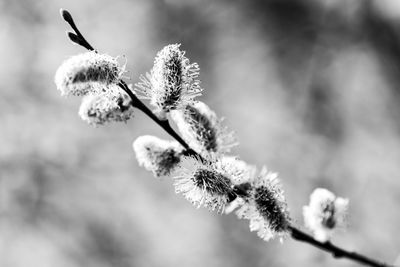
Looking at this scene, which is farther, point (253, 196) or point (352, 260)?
point (253, 196)

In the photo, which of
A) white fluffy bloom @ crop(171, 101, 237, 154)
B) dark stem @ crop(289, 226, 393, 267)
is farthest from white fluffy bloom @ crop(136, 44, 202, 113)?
dark stem @ crop(289, 226, 393, 267)

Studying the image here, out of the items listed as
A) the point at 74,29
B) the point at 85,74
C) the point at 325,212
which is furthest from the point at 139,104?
the point at 325,212

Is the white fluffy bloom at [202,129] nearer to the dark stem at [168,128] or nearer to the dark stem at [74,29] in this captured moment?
the dark stem at [168,128]

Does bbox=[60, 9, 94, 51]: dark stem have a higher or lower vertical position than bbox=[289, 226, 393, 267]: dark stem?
higher

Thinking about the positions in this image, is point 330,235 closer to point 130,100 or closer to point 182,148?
point 182,148

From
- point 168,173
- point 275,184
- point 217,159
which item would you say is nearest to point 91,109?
point 168,173

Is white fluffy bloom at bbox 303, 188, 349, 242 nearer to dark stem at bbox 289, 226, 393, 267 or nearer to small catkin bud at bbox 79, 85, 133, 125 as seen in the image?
dark stem at bbox 289, 226, 393, 267
